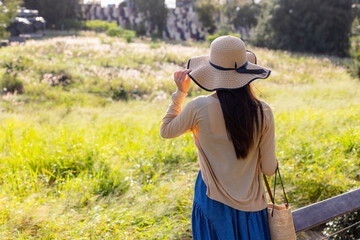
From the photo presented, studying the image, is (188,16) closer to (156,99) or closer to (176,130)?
(156,99)

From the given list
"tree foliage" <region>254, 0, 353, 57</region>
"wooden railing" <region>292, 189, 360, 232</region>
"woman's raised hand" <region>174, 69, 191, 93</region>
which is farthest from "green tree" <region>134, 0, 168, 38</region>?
"woman's raised hand" <region>174, 69, 191, 93</region>

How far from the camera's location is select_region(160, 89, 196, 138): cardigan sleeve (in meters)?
1.62

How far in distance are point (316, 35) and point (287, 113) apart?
76.7ft

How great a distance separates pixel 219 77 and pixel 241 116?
21 cm

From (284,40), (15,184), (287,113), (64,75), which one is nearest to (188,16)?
(284,40)

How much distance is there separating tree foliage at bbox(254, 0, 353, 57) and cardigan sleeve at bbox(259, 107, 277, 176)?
28.9 m

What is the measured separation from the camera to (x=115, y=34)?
930 inches

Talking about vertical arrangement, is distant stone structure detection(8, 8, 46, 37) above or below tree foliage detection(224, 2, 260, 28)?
below

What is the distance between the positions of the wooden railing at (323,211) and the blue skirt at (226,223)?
331mm

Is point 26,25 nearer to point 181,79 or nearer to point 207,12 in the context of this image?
point 207,12

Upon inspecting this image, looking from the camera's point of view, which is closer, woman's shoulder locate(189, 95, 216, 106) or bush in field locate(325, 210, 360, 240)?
woman's shoulder locate(189, 95, 216, 106)

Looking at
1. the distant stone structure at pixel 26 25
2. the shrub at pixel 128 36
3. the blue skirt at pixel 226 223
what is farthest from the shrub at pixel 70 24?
the blue skirt at pixel 226 223

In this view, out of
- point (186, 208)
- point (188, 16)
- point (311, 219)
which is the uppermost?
point (188, 16)

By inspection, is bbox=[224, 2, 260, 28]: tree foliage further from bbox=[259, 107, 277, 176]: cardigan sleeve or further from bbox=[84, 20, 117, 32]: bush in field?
bbox=[259, 107, 277, 176]: cardigan sleeve
